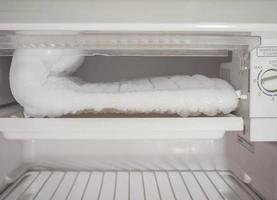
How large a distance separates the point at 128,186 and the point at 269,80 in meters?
0.56

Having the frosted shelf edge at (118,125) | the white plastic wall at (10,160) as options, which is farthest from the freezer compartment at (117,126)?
the white plastic wall at (10,160)

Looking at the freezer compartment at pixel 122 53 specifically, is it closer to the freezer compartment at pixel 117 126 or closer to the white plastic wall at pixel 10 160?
the freezer compartment at pixel 117 126

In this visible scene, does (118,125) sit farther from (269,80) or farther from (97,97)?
(269,80)

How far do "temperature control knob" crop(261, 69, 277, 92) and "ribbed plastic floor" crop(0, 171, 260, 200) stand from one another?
0.39 metres

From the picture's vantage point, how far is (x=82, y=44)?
0.72 meters

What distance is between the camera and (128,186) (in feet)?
3.56

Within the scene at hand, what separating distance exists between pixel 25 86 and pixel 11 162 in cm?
41

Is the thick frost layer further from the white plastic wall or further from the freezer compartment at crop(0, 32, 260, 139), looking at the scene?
the white plastic wall

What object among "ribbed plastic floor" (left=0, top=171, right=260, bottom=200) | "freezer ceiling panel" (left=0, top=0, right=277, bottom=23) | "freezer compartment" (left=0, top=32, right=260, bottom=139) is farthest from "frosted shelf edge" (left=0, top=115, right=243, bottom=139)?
"ribbed plastic floor" (left=0, top=171, right=260, bottom=200)

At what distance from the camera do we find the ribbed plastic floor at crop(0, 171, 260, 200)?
40.1 inches

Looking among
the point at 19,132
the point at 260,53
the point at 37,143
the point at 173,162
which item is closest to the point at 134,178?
the point at 173,162

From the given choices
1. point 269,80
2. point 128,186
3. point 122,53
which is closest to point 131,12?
point 122,53

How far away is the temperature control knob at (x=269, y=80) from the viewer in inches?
28.1

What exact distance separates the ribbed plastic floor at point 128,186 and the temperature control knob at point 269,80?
0.39 metres
